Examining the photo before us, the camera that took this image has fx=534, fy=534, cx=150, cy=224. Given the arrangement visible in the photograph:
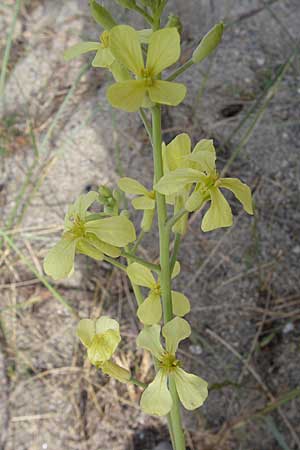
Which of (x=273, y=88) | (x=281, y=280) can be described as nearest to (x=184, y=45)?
(x=273, y=88)

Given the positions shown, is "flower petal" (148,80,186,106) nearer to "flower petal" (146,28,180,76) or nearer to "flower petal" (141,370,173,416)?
"flower petal" (146,28,180,76)

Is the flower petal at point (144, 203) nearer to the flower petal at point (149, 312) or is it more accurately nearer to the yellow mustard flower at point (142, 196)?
the yellow mustard flower at point (142, 196)

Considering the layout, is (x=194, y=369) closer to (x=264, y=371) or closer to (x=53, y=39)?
(x=264, y=371)

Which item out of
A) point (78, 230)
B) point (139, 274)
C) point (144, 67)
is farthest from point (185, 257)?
point (144, 67)

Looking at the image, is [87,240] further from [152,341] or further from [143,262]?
[152,341]

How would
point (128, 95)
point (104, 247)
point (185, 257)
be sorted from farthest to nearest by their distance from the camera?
1. point (185, 257)
2. point (104, 247)
3. point (128, 95)

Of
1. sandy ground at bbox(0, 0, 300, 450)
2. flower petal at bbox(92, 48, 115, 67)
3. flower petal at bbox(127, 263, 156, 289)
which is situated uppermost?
flower petal at bbox(92, 48, 115, 67)

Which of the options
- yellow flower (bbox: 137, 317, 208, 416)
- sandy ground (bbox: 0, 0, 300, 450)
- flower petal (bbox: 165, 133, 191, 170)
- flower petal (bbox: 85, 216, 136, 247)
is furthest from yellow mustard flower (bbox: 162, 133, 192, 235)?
sandy ground (bbox: 0, 0, 300, 450)

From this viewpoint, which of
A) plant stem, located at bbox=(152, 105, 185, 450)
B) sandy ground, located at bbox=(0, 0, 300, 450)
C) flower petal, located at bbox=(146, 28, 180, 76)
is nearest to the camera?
flower petal, located at bbox=(146, 28, 180, 76)
